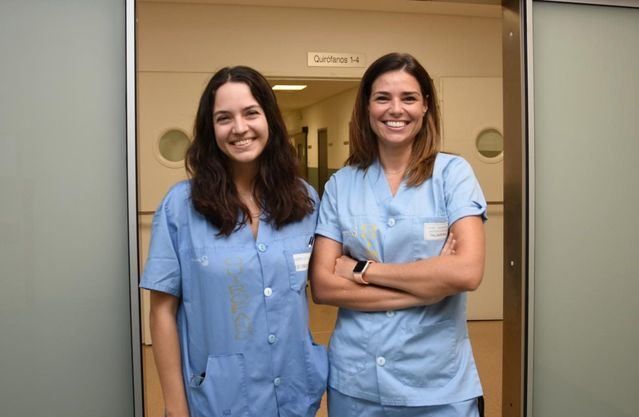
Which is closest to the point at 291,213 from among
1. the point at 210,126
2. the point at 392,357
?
the point at 210,126

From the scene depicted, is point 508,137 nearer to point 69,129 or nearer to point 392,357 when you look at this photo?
point 392,357

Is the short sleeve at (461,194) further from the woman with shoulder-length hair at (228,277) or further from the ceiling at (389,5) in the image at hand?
the ceiling at (389,5)

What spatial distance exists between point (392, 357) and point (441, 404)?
16 centimetres

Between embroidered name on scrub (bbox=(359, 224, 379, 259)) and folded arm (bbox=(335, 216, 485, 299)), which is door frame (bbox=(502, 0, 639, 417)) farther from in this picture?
embroidered name on scrub (bbox=(359, 224, 379, 259))

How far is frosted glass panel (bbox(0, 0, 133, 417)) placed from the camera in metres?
1.63

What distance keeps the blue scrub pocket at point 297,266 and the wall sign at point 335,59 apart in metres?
2.76

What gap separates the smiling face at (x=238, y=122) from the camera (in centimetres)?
139

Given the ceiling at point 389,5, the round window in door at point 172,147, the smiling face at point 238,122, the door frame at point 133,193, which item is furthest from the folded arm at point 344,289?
the ceiling at point 389,5

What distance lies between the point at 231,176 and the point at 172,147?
249 centimetres

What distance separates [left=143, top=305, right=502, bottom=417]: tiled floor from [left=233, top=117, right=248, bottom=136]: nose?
1231 mm

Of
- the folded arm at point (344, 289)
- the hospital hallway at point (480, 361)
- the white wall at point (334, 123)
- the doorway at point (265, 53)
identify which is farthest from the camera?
the white wall at point (334, 123)

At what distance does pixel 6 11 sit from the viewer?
1612mm

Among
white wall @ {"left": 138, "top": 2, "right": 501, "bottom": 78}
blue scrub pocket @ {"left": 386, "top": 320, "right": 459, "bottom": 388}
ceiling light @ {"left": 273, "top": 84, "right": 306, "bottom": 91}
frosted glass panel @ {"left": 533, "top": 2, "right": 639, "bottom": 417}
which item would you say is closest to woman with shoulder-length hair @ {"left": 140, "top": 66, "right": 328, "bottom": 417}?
blue scrub pocket @ {"left": 386, "top": 320, "right": 459, "bottom": 388}

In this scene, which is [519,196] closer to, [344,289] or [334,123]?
[344,289]
